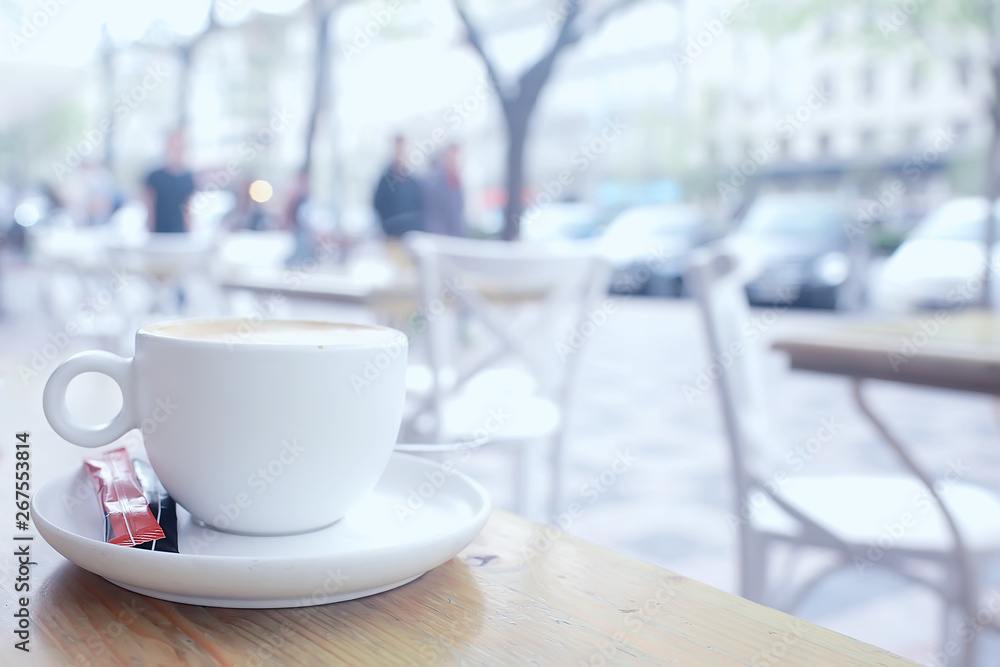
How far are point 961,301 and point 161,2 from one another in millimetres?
7639

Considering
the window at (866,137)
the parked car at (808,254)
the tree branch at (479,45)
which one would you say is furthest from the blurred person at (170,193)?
the window at (866,137)

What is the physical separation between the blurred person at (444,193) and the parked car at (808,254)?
3.20 m

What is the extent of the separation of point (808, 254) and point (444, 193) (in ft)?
13.6

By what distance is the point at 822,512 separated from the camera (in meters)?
1.25

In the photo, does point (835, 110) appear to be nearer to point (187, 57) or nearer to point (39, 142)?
point (187, 57)

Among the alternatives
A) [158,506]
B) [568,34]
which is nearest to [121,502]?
[158,506]

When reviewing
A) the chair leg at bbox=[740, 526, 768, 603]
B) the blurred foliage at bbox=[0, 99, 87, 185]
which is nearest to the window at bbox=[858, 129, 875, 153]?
the blurred foliage at bbox=[0, 99, 87, 185]

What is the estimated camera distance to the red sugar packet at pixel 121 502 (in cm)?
37

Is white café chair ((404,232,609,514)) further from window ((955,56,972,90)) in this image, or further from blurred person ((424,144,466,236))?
window ((955,56,972,90))

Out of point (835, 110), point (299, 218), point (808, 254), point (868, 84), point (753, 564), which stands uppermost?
point (868, 84)

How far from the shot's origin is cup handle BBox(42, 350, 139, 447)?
409mm

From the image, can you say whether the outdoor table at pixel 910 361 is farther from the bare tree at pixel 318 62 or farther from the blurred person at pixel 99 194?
the blurred person at pixel 99 194

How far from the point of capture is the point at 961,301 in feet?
20.8

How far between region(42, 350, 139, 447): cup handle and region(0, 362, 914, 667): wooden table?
2.3 inches
